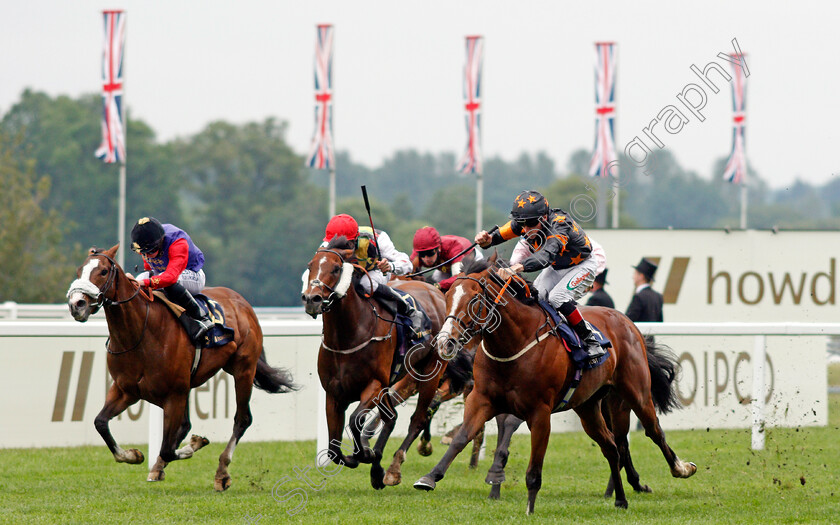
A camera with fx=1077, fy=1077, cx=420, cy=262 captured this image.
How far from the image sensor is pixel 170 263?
23.4 feet

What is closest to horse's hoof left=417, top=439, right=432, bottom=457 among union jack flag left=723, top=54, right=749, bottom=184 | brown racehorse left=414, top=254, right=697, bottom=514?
brown racehorse left=414, top=254, right=697, bottom=514

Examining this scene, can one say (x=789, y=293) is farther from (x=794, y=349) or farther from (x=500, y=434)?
(x=500, y=434)

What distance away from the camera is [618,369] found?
6.94 meters

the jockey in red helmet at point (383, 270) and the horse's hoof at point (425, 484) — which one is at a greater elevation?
the jockey in red helmet at point (383, 270)

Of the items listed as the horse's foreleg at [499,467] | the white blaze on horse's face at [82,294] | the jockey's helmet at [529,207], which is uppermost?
the jockey's helmet at [529,207]

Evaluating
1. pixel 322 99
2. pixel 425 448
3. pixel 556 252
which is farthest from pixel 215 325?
pixel 322 99

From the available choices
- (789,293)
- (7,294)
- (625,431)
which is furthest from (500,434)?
(7,294)

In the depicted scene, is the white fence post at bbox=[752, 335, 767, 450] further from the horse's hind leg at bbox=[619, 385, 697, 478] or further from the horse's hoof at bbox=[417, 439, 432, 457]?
the horse's hoof at bbox=[417, 439, 432, 457]

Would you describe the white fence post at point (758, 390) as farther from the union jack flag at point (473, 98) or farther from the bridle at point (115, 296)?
the union jack flag at point (473, 98)

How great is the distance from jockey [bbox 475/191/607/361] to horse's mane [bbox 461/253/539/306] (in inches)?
5.1

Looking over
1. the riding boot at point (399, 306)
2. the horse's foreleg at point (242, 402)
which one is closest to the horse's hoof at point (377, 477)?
the riding boot at point (399, 306)

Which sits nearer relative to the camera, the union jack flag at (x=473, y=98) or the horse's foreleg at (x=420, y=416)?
the horse's foreleg at (x=420, y=416)

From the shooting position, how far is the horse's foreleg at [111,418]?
22.6 ft

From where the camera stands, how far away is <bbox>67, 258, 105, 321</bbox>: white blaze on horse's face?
6.21m
